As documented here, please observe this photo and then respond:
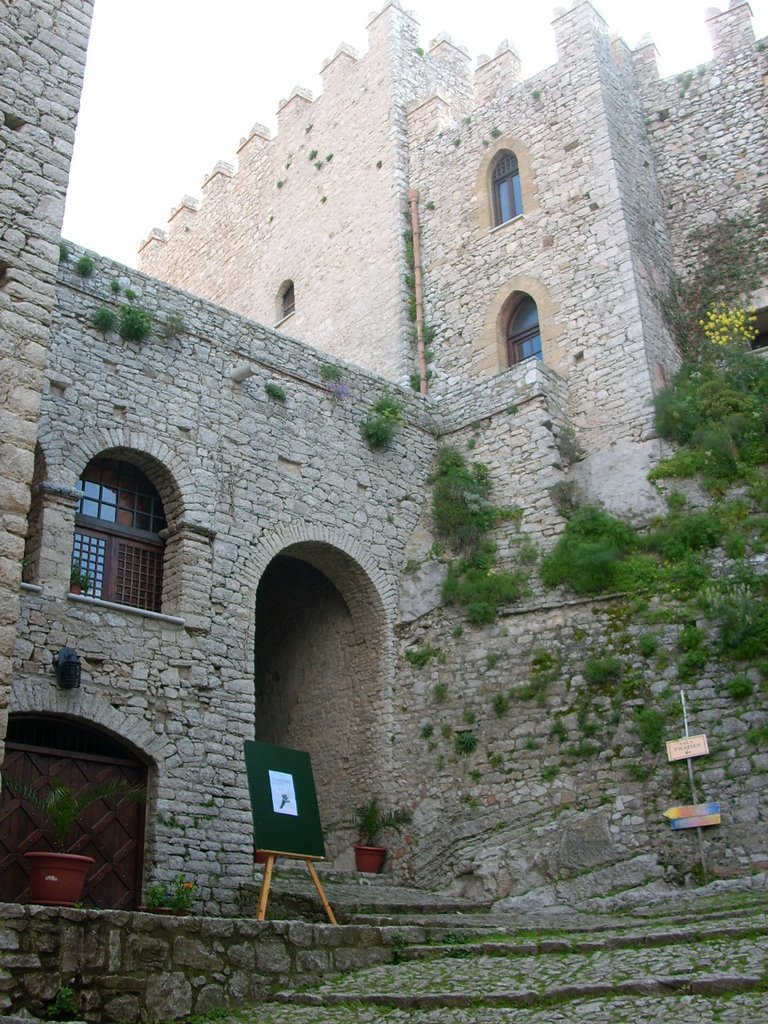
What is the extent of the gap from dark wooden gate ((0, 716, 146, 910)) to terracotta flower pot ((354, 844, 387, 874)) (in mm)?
3100

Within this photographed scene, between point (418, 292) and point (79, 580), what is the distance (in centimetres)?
916

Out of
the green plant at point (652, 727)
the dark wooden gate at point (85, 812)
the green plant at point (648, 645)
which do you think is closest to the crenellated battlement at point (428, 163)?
the green plant at point (648, 645)

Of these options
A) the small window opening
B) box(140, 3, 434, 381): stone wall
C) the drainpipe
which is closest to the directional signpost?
the drainpipe

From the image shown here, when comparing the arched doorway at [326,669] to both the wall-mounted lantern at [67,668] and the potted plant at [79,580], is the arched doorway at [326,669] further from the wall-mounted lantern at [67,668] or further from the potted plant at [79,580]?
the wall-mounted lantern at [67,668]

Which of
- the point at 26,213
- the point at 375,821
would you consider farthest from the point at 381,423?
the point at 26,213

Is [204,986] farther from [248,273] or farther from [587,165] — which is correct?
[248,273]

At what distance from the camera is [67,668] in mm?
11023

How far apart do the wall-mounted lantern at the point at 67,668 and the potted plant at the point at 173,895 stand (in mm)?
2140

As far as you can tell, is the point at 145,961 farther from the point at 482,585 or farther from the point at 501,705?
the point at 482,585

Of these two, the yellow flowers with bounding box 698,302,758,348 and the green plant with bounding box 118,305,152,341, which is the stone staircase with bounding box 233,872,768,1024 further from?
the yellow flowers with bounding box 698,302,758,348

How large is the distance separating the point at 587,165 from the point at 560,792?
9785mm

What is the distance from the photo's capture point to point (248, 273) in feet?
76.6

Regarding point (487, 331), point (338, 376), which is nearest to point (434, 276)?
point (487, 331)

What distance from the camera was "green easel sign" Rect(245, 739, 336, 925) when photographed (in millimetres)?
9492
